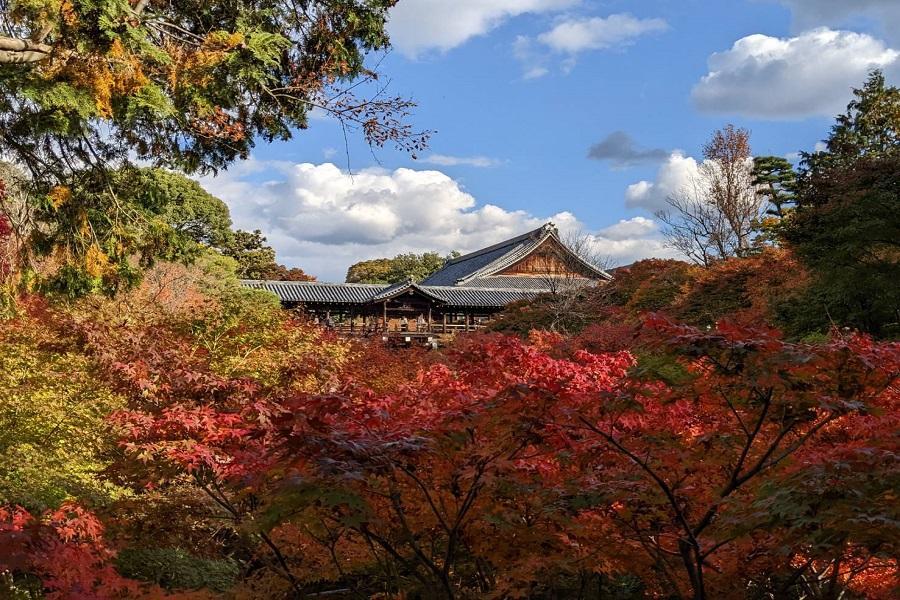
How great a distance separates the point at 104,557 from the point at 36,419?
2983mm

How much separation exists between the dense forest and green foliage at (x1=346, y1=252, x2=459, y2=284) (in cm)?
3702

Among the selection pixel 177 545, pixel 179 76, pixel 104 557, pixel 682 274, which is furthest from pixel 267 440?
pixel 682 274

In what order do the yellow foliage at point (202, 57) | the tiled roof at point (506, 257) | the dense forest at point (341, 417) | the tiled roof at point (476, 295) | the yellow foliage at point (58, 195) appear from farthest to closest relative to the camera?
1. the tiled roof at point (506, 257)
2. the tiled roof at point (476, 295)
3. the yellow foliage at point (58, 195)
4. the yellow foliage at point (202, 57)
5. the dense forest at point (341, 417)

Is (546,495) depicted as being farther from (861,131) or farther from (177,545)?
(861,131)

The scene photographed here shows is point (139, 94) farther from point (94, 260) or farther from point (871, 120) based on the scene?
point (871, 120)

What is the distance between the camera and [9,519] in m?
5.59

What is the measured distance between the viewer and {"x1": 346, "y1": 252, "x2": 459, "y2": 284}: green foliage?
50719mm

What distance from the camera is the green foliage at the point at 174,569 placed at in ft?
22.3

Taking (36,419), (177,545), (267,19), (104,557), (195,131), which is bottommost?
(177,545)

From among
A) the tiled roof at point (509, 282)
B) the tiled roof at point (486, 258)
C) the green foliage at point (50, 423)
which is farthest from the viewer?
the tiled roof at point (486, 258)

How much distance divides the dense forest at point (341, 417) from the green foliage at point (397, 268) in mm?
37019

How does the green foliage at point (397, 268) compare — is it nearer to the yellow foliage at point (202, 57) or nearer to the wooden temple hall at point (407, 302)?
the wooden temple hall at point (407, 302)

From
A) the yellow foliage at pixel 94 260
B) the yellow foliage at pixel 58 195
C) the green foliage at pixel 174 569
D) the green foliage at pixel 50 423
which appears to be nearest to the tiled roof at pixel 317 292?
the green foliage at pixel 50 423

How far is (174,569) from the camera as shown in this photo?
277 inches
